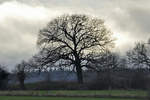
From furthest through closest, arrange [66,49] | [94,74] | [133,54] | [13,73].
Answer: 1. [133,54]
2. [13,73]
3. [66,49]
4. [94,74]

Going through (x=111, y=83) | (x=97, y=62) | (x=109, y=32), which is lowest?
(x=111, y=83)

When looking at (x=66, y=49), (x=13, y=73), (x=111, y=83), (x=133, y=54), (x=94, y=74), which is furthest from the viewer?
(x=133, y=54)

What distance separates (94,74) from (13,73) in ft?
67.3

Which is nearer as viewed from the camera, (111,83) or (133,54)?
(111,83)

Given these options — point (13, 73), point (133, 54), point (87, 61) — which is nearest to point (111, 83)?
point (87, 61)

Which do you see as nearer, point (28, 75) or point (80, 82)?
point (80, 82)

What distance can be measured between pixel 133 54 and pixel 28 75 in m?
36.8

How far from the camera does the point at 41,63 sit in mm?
61906

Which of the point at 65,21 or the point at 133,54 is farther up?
the point at 65,21

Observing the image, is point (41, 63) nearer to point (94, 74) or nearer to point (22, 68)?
point (22, 68)

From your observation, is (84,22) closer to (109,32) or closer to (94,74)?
(109,32)

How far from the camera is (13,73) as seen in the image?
70312 millimetres

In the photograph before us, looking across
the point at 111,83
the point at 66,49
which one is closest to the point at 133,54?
the point at 66,49

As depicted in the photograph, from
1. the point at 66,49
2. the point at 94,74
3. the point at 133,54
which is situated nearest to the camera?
the point at 94,74
